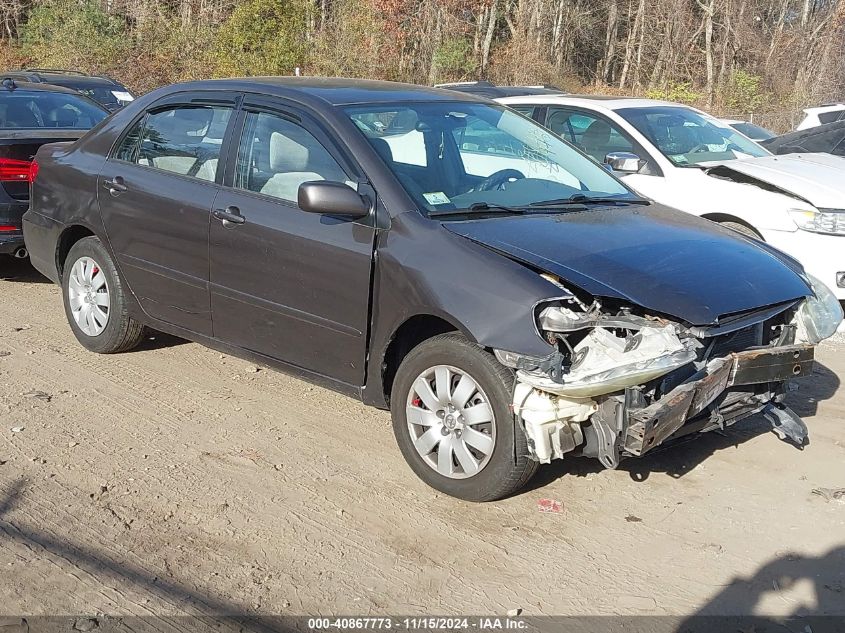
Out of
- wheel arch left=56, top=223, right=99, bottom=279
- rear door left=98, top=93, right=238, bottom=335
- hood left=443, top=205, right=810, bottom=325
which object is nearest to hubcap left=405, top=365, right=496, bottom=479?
hood left=443, top=205, right=810, bottom=325

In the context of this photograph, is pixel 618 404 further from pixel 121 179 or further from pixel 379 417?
pixel 121 179

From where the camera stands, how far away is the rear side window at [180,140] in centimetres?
542

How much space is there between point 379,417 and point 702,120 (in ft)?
17.6

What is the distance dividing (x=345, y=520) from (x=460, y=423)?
65 cm

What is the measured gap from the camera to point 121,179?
232 inches

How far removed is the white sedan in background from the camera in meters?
7.48

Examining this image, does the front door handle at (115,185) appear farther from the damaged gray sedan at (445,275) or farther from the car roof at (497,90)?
the car roof at (497,90)

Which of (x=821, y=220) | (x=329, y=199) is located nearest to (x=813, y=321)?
(x=329, y=199)

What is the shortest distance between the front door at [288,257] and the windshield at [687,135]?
433 centimetres

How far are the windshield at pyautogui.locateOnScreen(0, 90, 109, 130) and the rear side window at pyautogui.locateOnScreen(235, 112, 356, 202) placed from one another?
4353 millimetres

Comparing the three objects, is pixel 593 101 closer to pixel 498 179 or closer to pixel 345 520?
pixel 498 179

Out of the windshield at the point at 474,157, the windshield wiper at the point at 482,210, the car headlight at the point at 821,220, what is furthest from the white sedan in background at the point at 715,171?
the windshield wiper at the point at 482,210

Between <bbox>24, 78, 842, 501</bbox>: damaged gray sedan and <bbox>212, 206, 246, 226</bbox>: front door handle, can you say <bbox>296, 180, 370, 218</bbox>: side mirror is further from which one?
<bbox>212, 206, 246, 226</bbox>: front door handle

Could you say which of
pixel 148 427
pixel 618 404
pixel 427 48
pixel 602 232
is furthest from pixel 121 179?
pixel 427 48
